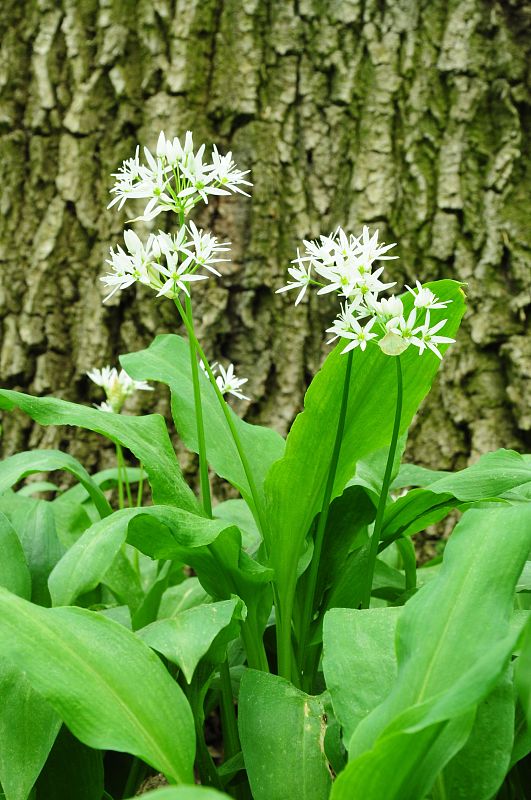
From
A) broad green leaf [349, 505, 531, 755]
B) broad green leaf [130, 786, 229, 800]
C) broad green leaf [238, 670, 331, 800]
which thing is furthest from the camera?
broad green leaf [238, 670, 331, 800]

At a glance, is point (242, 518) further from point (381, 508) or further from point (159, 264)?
point (159, 264)

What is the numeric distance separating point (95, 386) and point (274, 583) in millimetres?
1489

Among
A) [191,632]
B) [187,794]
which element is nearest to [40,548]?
[191,632]

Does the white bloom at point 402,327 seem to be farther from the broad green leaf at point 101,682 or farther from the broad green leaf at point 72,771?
the broad green leaf at point 72,771

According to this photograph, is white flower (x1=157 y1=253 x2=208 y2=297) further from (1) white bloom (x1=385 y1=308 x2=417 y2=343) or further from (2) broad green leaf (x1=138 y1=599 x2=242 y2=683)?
(2) broad green leaf (x1=138 y1=599 x2=242 y2=683)

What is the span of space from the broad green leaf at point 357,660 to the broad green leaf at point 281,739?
0.33 feet

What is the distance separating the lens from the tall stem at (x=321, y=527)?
1258 mm

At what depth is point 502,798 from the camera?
129 centimetres

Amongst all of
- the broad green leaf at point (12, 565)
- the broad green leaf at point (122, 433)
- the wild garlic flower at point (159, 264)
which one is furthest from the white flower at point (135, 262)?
the broad green leaf at point (12, 565)

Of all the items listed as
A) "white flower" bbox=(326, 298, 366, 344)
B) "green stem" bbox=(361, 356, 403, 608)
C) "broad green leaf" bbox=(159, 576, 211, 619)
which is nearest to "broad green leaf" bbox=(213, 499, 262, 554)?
"broad green leaf" bbox=(159, 576, 211, 619)

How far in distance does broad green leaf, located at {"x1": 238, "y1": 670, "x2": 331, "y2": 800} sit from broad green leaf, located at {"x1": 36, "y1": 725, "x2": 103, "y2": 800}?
0.25m

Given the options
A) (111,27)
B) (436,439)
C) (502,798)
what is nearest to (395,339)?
(502,798)

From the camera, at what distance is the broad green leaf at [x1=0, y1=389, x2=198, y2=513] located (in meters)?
1.33

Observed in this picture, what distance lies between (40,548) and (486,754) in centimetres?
84
